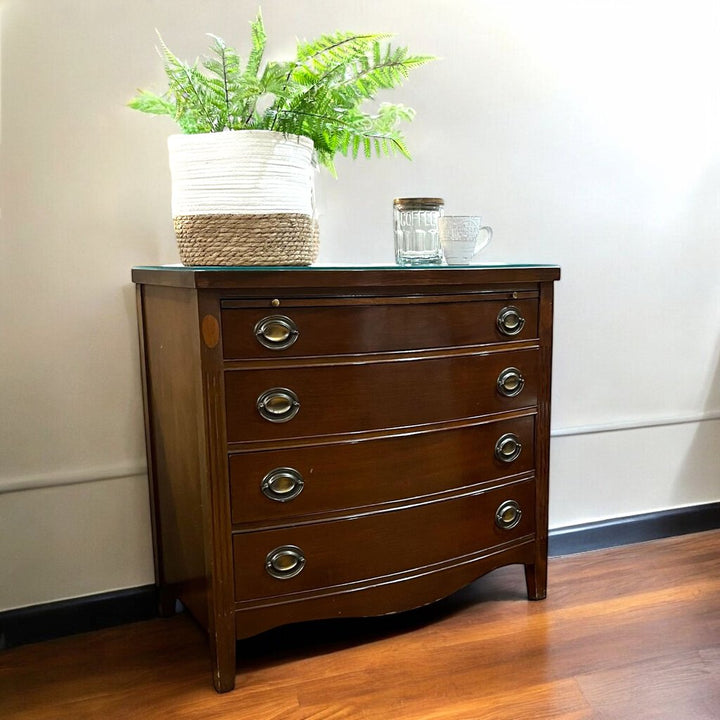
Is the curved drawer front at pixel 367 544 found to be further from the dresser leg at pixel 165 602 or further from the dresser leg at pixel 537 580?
the dresser leg at pixel 165 602

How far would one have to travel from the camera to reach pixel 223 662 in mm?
1430

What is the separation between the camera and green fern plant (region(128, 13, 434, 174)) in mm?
1374

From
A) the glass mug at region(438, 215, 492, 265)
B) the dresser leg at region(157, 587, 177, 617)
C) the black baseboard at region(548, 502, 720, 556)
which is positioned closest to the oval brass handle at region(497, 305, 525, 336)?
the glass mug at region(438, 215, 492, 265)

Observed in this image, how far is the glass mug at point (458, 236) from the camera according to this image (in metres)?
1.60

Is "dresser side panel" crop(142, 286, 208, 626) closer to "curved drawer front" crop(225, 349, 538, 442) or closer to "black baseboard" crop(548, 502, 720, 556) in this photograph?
"curved drawer front" crop(225, 349, 538, 442)

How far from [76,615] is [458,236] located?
120 centimetres

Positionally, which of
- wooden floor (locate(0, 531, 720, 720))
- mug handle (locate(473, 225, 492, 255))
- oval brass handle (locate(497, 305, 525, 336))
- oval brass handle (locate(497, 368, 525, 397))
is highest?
mug handle (locate(473, 225, 492, 255))

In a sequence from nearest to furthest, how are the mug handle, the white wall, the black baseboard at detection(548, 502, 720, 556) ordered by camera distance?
the white wall
the mug handle
the black baseboard at detection(548, 502, 720, 556)

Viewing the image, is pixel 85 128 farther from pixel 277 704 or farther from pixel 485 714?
pixel 485 714

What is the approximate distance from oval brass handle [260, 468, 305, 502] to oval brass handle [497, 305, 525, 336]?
0.54 m

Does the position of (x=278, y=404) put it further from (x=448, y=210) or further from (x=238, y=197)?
(x=448, y=210)

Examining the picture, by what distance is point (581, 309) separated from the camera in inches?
81.8

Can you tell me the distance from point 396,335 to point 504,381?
30 centimetres

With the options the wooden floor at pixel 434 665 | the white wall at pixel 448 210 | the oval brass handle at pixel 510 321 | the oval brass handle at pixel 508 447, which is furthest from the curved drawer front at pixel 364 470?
the white wall at pixel 448 210
